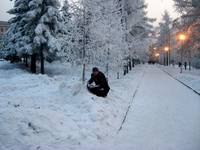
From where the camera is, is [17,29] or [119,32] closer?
[119,32]

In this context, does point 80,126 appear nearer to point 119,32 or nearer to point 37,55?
point 119,32

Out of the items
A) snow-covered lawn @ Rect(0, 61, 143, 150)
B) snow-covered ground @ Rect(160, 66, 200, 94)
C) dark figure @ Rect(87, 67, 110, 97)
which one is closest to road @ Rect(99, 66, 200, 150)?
snow-covered lawn @ Rect(0, 61, 143, 150)

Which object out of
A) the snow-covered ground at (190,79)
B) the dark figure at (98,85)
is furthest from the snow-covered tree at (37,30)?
the dark figure at (98,85)

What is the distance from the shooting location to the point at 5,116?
8.09m

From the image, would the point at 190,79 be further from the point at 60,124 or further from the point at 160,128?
the point at 60,124

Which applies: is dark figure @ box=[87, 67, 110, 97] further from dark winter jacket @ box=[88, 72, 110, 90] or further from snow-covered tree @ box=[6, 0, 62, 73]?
snow-covered tree @ box=[6, 0, 62, 73]

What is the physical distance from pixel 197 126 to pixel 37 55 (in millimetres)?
26164

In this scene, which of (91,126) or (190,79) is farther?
(190,79)

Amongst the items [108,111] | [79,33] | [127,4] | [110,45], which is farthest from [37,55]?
[108,111]

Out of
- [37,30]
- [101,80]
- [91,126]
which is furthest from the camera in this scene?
[37,30]

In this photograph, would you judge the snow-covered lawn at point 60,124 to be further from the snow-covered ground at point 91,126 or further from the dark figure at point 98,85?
the dark figure at point 98,85

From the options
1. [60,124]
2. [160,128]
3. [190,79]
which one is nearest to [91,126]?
[60,124]

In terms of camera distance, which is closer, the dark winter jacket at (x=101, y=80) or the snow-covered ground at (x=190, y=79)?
the dark winter jacket at (x=101, y=80)

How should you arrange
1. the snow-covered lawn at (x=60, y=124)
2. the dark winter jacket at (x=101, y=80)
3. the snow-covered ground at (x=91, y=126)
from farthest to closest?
1. the dark winter jacket at (x=101, y=80)
2. the snow-covered ground at (x=91, y=126)
3. the snow-covered lawn at (x=60, y=124)
